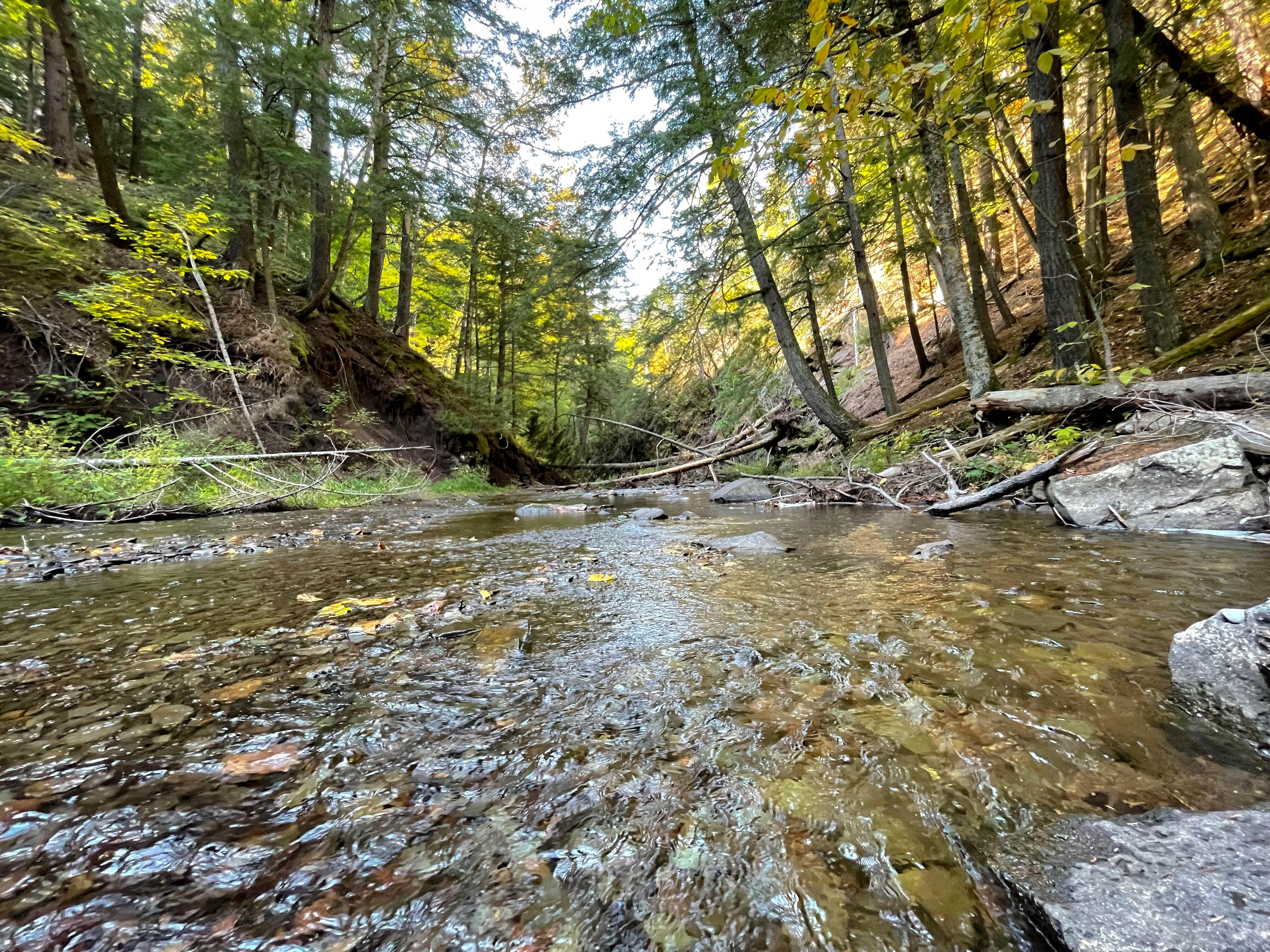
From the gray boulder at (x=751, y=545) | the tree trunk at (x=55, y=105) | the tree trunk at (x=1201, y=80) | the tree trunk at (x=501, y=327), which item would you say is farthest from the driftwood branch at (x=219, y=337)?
the tree trunk at (x=1201, y=80)

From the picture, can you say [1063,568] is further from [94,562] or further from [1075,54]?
[1075,54]

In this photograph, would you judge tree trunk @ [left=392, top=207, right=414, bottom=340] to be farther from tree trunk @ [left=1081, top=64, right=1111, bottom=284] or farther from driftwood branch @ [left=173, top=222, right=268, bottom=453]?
tree trunk @ [left=1081, top=64, right=1111, bottom=284]

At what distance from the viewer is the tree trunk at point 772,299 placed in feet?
28.0

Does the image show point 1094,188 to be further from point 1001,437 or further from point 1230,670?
point 1230,670

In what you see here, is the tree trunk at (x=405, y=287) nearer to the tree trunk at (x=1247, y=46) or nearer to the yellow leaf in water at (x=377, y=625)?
the yellow leaf in water at (x=377, y=625)

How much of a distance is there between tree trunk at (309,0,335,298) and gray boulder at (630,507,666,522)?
8506 millimetres

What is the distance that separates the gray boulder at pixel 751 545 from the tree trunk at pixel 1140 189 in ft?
18.7

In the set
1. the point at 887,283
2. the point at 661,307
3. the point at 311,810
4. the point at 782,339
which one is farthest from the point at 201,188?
the point at 887,283

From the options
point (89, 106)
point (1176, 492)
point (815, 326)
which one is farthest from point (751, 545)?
point (89, 106)

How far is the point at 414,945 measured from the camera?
2.72 ft

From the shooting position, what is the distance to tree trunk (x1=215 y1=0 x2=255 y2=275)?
862 centimetres

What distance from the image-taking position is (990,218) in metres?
12.4

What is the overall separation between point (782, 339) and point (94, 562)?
29.8 feet

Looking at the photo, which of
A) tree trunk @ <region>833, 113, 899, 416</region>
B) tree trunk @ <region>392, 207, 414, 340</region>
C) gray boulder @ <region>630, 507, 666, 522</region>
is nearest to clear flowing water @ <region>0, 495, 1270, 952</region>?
gray boulder @ <region>630, 507, 666, 522</region>
